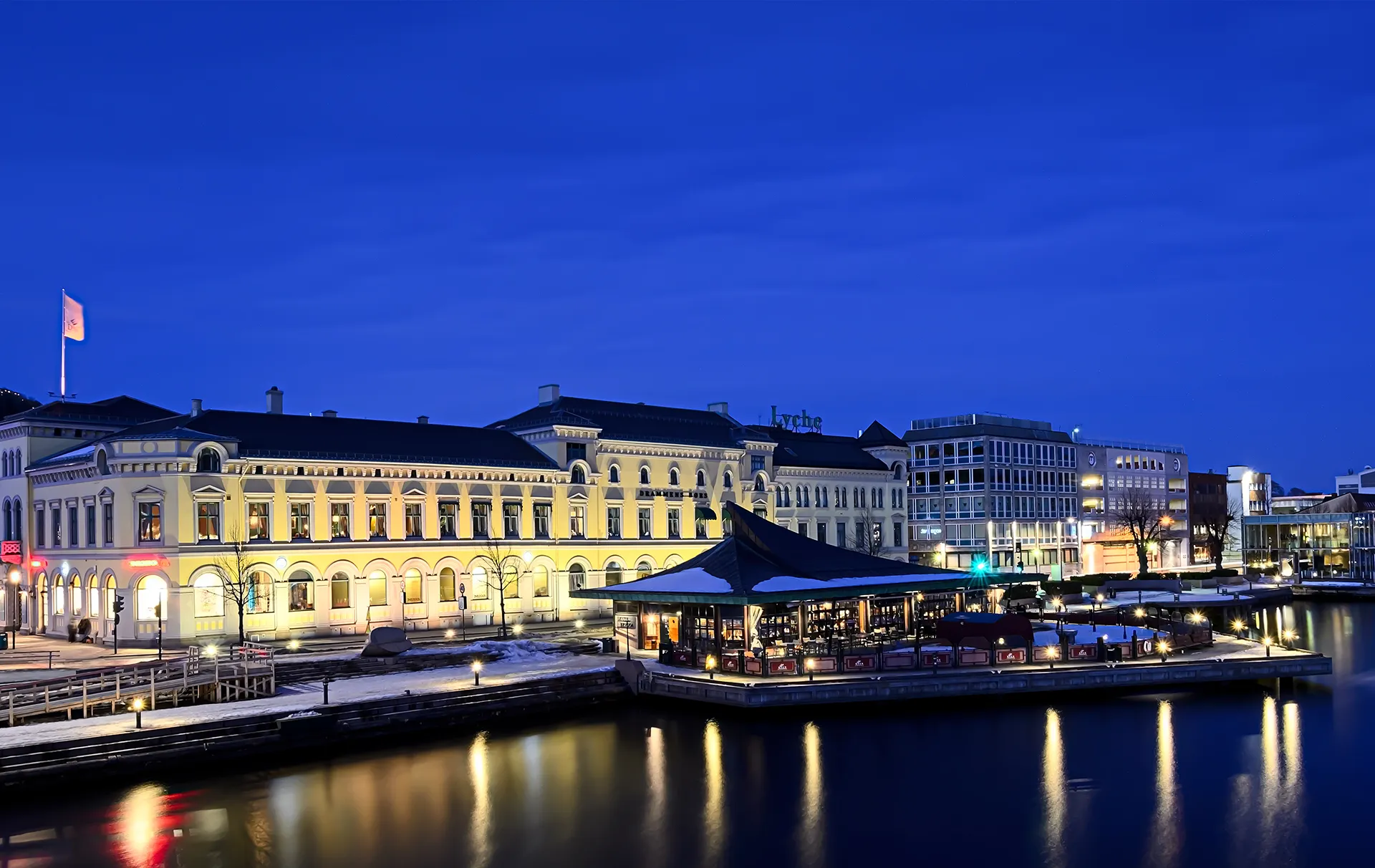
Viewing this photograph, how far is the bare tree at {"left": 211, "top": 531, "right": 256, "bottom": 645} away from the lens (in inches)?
2301

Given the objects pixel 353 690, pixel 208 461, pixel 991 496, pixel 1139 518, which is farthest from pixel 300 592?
pixel 1139 518

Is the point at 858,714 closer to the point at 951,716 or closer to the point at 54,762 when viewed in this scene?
the point at 951,716

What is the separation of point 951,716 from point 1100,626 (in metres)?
14.5

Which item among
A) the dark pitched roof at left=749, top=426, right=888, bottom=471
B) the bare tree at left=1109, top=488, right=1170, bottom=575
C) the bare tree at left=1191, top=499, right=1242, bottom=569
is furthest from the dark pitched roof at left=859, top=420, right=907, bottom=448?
the bare tree at left=1191, top=499, right=1242, bottom=569

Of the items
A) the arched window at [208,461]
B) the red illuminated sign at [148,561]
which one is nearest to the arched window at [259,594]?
the red illuminated sign at [148,561]

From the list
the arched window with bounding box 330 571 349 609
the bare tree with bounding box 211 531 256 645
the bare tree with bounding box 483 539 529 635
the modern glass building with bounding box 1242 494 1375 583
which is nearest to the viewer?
the bare tree with bounding box 211 531 256 645

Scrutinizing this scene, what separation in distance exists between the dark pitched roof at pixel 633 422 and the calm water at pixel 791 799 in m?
32.4

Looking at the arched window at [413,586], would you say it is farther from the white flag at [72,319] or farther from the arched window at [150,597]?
the white flag at [72,319]

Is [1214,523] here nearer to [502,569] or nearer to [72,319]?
[502,569]

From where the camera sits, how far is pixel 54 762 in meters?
34.3

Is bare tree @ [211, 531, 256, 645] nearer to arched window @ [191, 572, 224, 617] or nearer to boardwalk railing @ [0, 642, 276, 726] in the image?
arched window @ [191, 572, 224, 617]

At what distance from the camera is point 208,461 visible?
194 feet

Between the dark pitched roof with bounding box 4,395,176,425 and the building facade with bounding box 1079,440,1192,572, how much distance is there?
80534 millimetres

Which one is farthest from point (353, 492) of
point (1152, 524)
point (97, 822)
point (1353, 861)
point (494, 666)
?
point (1152, 524)
